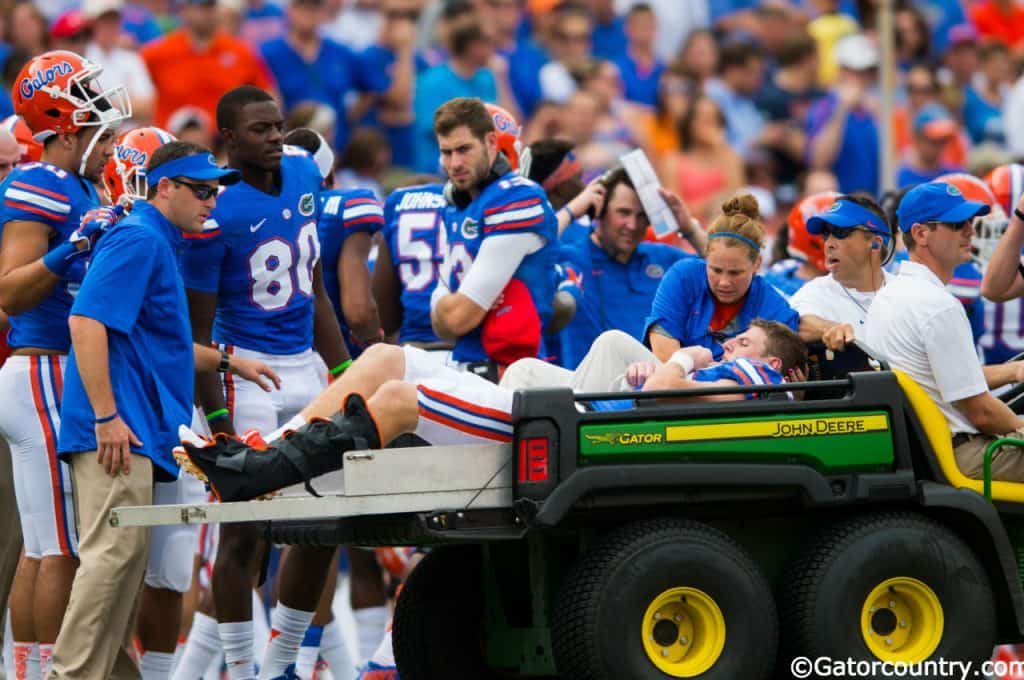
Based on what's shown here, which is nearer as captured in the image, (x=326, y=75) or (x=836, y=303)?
(x=836, y=303)

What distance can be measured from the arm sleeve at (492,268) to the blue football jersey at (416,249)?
806mm

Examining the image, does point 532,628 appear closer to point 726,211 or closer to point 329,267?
point 726,211

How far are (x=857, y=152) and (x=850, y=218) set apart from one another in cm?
879

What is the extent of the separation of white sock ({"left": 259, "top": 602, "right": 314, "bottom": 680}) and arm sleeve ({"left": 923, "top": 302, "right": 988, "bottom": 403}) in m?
2.63

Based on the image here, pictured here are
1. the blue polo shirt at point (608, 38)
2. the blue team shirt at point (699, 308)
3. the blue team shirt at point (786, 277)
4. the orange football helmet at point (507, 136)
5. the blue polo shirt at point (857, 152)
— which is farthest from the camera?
the blue polo shirt at point (608, 38)

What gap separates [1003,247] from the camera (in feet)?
27.9

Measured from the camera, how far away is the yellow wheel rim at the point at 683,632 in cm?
646

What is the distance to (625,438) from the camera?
6508 mm

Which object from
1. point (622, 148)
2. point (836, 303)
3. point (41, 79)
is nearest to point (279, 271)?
point (41, 79)

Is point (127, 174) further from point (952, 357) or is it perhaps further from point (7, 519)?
point (952, 357)

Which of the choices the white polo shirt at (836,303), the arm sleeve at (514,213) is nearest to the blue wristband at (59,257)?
the arm sleeve at (514,213)

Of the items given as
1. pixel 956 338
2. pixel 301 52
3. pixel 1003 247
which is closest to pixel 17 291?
pixel 956 338

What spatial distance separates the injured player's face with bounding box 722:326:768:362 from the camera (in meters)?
7.17
